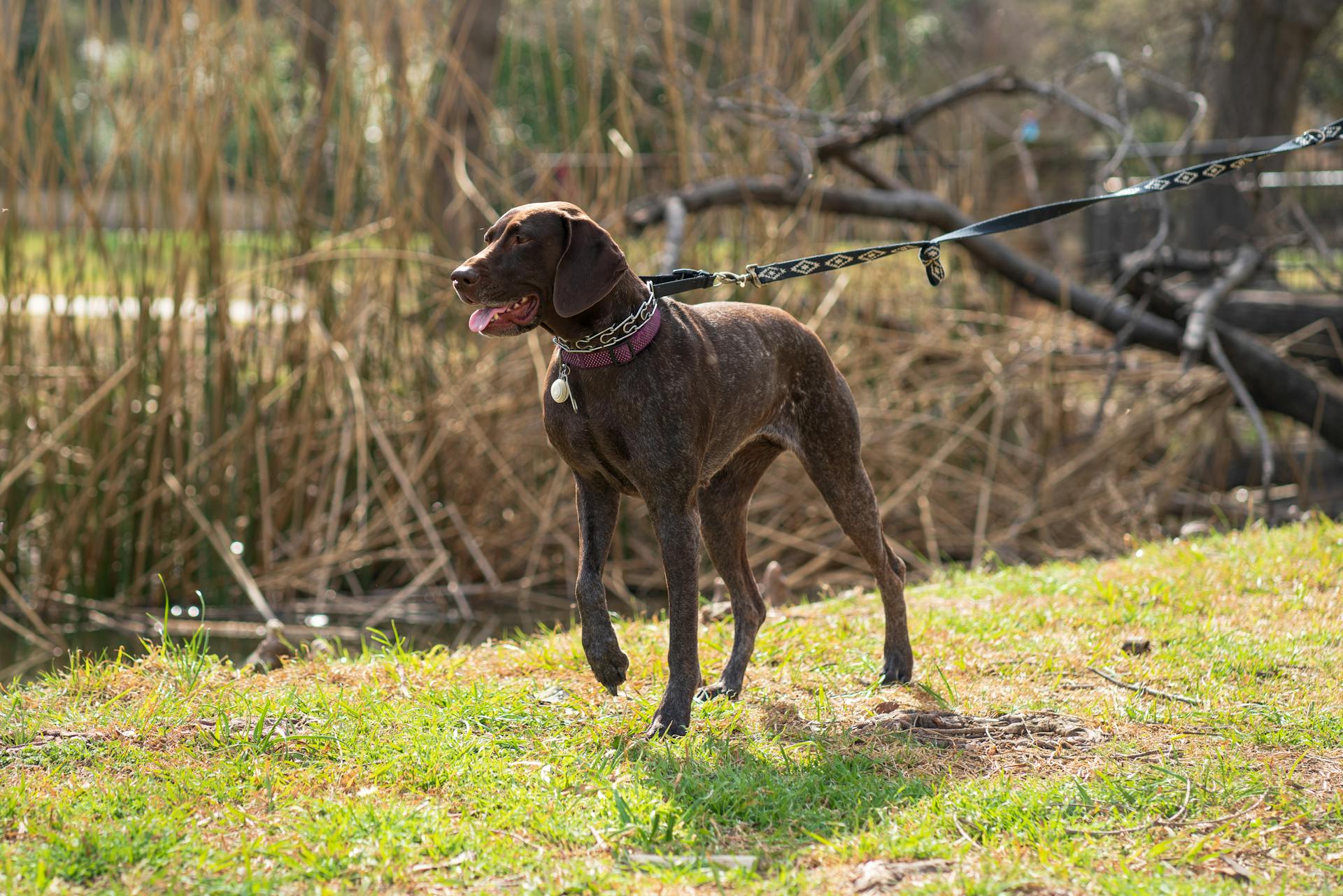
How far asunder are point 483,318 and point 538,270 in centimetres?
19

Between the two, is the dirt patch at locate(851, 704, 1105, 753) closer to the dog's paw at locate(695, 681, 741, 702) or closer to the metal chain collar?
the dog's paw at locate(695, 681, 741, 702)

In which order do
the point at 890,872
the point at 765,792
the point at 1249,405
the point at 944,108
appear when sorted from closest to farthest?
the point at 890,872 < the point at 765,792 < the point at 1249,405 < the point at 944,108

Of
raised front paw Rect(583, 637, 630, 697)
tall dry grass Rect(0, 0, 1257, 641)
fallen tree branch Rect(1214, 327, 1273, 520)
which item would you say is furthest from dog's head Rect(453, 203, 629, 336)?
fallen tree branch Rect(1214, 327, 1273, 520)

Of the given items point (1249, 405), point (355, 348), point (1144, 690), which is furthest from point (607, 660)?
point (1249, 405)

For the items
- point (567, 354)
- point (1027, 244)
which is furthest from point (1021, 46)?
point (567, 354)

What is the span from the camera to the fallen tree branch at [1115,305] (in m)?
7.63

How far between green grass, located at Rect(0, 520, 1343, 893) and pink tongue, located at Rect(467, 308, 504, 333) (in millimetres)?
1085

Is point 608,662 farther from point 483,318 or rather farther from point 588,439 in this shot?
point 483,318

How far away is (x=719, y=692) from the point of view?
386 cm

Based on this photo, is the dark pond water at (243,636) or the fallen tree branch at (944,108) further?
the fallen tree branch at (944,108)

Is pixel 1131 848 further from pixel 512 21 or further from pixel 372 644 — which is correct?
pixel 512 21

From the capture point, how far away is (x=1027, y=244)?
1434cm

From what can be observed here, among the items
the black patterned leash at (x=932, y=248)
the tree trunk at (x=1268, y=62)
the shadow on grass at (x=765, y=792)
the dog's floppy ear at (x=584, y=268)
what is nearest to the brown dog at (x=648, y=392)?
the dog's floppy ear at (x=584, y=268)

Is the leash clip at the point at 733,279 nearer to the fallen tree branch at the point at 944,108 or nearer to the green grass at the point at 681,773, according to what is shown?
the green grass at the point at 681,773
